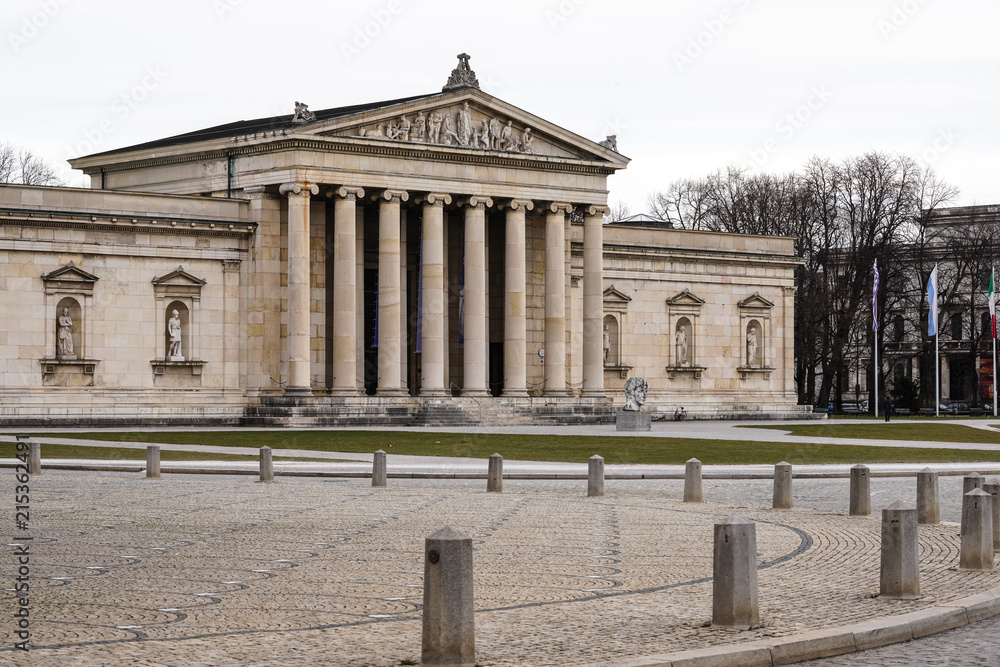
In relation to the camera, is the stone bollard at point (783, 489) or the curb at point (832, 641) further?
the stone bollard at point (783, 489)

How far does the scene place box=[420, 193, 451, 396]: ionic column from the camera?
7088 cm

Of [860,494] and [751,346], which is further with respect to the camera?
[751,346]

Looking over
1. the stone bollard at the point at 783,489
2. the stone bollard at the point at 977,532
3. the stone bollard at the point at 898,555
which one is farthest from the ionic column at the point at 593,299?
the stone bollard at the point at 898,555

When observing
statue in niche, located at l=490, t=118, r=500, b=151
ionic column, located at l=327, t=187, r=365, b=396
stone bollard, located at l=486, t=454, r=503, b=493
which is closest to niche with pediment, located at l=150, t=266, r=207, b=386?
ionic column, located at l=327, t=187, r=365, b=396

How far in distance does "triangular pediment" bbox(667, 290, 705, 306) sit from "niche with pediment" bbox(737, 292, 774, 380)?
10.5 ft

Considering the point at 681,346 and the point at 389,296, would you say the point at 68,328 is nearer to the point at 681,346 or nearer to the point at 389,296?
the point at 389,296

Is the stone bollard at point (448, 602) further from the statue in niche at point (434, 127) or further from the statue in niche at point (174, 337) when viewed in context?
the statue in niche at point (434, 127)

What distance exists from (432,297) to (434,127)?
324 inches

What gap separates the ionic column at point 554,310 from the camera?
75000 millimetres

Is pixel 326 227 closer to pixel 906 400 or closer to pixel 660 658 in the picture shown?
pixel 906 400

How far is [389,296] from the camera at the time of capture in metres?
69.6

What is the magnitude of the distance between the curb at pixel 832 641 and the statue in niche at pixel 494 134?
59.3 meters

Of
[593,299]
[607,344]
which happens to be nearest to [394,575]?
[593,299]

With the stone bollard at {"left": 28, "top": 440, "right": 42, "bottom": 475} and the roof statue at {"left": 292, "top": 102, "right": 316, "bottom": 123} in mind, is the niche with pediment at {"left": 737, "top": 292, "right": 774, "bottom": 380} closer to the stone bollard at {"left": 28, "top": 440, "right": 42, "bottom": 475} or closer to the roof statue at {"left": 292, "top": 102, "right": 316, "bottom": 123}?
A: the roof statue at {"left": 292, "top": 102, "right": 316, "bottom": 123}
